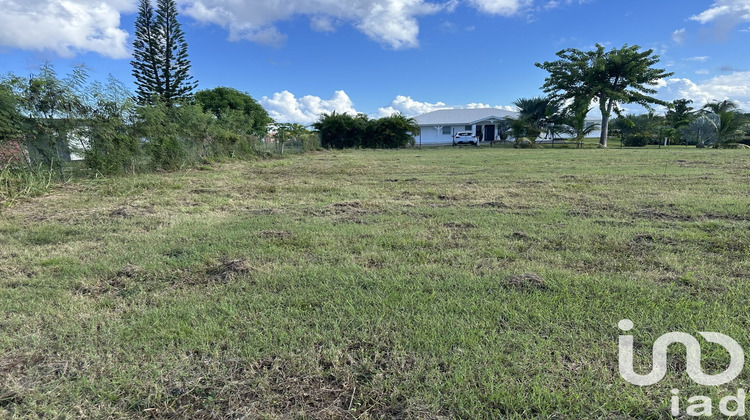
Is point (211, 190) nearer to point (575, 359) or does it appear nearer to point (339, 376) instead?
point (339, 376)

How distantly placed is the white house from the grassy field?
33455 mm

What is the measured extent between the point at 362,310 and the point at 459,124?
37.1 meters

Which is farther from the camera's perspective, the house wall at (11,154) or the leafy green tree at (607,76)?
the leafy green tree at (607,76)

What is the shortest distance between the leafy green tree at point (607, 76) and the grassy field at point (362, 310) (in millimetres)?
26928

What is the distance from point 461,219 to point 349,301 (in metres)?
2.63

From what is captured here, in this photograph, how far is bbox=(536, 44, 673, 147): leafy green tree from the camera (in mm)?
26750

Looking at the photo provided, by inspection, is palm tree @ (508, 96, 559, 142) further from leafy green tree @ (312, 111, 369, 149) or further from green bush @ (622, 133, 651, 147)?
leafy green tree @ (312, 111, 369, 149)

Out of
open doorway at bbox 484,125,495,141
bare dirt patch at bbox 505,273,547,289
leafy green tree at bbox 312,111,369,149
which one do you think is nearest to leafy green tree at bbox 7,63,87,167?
bare dirt patch at bbox 505,273,547,289

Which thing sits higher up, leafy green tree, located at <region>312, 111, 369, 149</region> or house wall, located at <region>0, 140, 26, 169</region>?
leafy green tree, located at <region>312, 111, 369, 149</region>

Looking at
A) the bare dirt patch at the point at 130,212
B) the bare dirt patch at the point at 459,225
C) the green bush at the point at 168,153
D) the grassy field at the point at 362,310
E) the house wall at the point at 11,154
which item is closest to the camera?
the grassy field at the point at 362,310

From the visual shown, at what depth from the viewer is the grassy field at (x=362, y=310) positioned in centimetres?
168

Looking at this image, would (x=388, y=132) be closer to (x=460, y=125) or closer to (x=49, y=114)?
(x=460, y=125)

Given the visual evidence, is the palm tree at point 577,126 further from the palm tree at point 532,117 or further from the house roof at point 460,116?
the house roof at point 460,116

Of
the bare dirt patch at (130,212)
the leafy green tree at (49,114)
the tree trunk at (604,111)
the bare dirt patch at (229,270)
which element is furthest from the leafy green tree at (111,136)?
the tree trunk at (604,111)
